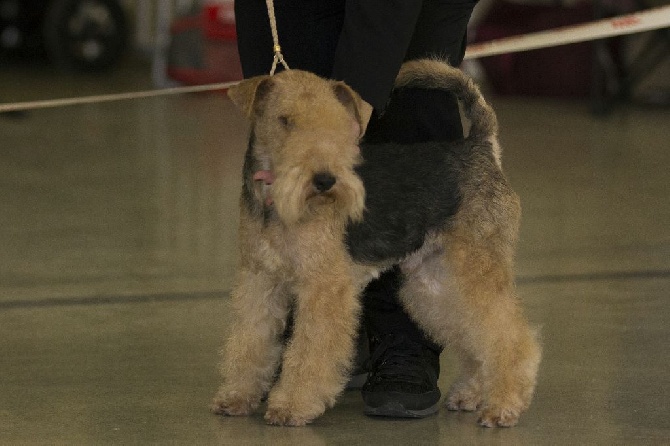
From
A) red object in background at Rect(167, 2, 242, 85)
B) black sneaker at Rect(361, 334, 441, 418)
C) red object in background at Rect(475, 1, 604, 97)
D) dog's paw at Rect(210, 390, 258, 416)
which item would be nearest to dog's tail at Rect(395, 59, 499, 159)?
black sneaker at Rect(361, 334, 441, 418)

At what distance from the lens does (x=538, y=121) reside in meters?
7.69

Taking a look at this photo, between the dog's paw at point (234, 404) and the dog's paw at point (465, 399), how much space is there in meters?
0.46

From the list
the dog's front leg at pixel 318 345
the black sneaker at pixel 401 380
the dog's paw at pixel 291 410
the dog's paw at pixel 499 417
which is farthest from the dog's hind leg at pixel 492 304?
the dog's paw at pixel 291 410

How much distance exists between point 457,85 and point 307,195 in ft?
2.07

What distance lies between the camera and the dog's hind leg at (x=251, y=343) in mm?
2633

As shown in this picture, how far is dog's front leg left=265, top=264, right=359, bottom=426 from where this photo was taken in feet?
8.36

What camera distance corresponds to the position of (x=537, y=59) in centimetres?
845

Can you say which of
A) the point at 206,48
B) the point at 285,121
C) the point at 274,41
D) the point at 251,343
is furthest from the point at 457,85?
the point at 206,48

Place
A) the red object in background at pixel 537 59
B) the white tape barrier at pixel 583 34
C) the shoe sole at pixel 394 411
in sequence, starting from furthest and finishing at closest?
the red object in background at pixel 537 59
the white tape barrier at pixel 583 34
the shoe sole at pixel 394 411

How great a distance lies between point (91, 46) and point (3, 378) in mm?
6597

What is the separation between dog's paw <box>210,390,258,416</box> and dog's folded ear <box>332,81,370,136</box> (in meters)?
0.64

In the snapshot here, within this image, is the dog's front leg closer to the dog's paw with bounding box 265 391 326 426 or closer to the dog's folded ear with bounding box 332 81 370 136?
the dog's paw with bounding box 265 391 326 426

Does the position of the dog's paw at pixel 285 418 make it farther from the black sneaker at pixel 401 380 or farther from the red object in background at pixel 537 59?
the red object in background at pixel 537 59

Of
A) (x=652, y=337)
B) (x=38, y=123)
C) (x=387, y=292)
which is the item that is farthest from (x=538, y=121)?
(x=387, y=292)
